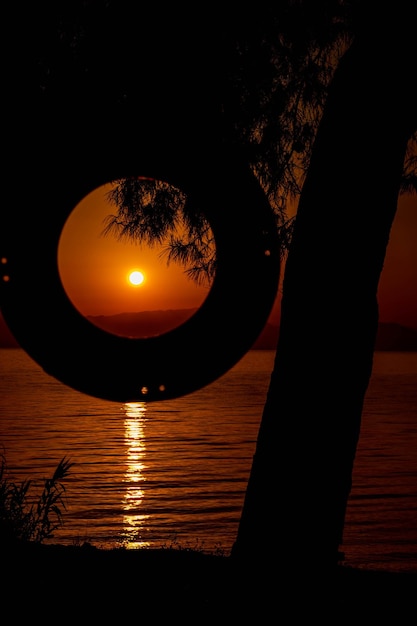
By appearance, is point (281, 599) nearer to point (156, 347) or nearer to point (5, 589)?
point (5, 589)

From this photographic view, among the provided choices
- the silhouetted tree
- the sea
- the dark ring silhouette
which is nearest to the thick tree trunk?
the silhouetted tree

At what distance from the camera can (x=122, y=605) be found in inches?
220

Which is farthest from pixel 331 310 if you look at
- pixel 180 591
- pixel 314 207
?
pixel 180 591

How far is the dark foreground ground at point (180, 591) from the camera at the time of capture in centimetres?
496

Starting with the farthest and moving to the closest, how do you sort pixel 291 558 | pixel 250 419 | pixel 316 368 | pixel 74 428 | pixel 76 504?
pixel 250 419
pixel 74 428
pixel 76 504
pixel 291 558
pixel 316 368

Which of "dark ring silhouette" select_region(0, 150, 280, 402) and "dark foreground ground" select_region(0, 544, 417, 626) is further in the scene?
"dark foreground ground" select_region(0, 544, 417, 626)

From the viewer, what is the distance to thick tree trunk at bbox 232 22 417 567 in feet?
14.6

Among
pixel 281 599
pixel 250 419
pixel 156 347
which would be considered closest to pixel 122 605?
pixel 281 599

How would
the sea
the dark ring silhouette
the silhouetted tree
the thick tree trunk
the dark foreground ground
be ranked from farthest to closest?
the sea, the dark foreground ground, the thick tree trunk, the silhouetted tree, the dark ring silhouette

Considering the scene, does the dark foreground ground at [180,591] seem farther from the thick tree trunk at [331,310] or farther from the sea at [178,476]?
the sea at [178,476]

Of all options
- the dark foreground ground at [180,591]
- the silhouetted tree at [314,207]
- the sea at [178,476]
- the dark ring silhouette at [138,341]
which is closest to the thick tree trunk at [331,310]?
the silhouetted tree at [314,207]

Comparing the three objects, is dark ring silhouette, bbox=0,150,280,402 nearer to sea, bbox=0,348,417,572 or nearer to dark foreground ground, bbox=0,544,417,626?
dark foreground ground, bbox=0,544,417,626

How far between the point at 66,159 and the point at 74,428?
49.1 meters

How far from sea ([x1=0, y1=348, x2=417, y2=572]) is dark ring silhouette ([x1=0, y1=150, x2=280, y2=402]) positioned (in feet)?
20.6
